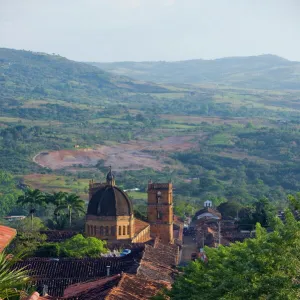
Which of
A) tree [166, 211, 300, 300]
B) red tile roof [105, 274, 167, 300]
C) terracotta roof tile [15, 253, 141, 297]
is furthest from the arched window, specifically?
tree [166, 211, 300, 300]

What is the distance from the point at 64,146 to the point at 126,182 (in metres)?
47.7

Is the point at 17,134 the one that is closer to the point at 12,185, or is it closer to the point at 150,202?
the point at 12,185

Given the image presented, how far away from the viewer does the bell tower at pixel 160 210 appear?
69812 millimetres

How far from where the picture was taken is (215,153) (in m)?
180

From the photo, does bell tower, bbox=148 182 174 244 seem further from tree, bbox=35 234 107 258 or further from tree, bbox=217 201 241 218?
tree, bbox=217 201 241 218

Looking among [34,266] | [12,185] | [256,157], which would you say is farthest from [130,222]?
[256,157]

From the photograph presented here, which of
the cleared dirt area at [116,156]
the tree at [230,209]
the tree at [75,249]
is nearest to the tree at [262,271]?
the tree at [75,249]

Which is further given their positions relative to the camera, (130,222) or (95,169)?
(95,169)

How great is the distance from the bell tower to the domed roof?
8089mm

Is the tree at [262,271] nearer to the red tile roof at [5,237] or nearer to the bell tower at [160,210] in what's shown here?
the red tile roof at [5,237]

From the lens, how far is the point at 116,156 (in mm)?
182250

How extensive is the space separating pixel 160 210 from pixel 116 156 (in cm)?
11249

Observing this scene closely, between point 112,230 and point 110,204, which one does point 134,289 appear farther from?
point 110,204

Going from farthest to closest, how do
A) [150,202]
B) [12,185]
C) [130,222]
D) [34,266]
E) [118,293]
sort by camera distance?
[12,185]
[150,202]
[130,222]
[34,266]
[118,293]
